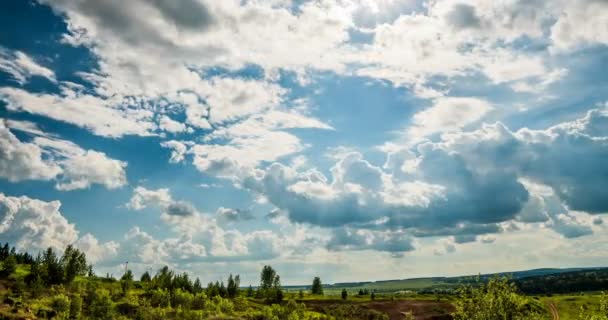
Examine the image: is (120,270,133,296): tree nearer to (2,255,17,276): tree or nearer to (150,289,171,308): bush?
(150,289,171,308): bush

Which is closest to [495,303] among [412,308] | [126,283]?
[412,308]

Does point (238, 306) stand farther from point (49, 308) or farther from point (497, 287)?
point (497, 287)

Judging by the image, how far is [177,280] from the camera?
190250 millimetres

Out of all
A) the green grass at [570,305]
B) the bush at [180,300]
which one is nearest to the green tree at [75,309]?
the bush at [180,300]

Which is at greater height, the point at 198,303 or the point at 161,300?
the point at 161,300

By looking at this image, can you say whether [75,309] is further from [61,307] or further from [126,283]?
[126,283]

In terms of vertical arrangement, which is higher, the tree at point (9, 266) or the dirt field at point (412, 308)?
the tree at point (9, 266)

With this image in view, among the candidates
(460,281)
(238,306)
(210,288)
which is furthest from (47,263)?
(460,281)

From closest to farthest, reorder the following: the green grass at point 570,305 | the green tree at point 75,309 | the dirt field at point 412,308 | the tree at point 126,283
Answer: the green tree at point 75,309 → the dirt field at point 412,308 → the green grass at point 570,305 → the tree at point 126,283

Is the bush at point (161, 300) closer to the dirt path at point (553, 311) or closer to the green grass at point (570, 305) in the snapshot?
the dirt path at point (553, 311)

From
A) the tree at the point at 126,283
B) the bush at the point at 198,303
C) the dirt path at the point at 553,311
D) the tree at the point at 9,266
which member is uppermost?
the tree at the point at 9,266

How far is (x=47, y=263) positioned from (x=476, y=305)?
579ft

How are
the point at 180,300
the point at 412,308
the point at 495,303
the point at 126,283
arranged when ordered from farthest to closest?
1. the point at 126,283
2. the point at 412,308
3. the point at 180,300
4. the point at 495,303

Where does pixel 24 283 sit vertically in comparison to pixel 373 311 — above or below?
above
